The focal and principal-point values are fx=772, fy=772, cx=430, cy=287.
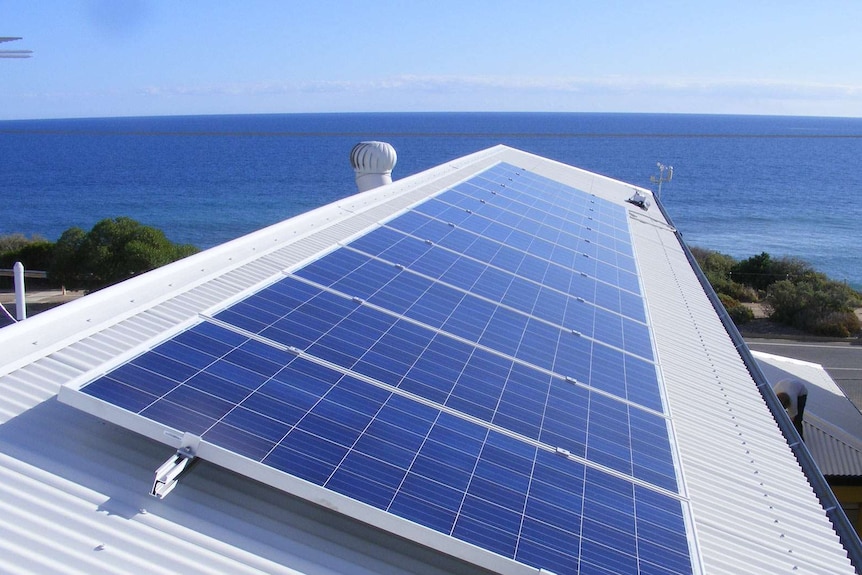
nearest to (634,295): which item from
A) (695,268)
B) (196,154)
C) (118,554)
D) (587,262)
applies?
(587,262)

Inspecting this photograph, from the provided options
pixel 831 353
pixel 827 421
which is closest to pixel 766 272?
pixel 831 353

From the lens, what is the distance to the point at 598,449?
7.81m

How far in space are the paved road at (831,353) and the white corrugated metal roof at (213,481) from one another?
66.1ft

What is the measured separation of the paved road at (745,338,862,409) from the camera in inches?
1179

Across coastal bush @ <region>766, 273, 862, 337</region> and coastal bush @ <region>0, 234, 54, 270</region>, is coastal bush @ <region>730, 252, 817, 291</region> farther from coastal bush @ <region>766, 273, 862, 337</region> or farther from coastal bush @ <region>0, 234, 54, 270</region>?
coastal bush @ <region>0, 234, 54, 270</region>

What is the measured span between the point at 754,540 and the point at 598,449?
5.91 feet

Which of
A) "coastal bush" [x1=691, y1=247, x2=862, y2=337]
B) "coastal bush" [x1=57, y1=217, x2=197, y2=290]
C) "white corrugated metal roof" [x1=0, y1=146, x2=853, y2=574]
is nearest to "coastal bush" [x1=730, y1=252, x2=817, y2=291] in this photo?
"coastal bush" [x1=691, y1=247, x2=862, y2=337]

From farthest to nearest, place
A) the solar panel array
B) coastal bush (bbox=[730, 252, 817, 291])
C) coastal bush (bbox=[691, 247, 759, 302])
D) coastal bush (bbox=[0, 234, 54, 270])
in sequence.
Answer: coastal bush (bbox=[730, 252, 817, 291])
coastal bush (bbox=[0, 234, 54, 270])
coastal bush (bbox=[691, 247, 759, 302])
the solar panel array

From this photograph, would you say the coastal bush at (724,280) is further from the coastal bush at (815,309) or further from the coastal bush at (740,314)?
the coastal bush at (815,309)

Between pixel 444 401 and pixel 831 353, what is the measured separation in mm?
30995

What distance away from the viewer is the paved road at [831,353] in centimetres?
2994

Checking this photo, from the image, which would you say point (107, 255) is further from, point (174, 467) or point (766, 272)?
point (766, 272)

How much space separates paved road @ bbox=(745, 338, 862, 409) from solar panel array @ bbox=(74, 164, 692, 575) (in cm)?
2169

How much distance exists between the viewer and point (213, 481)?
19.9 feet
